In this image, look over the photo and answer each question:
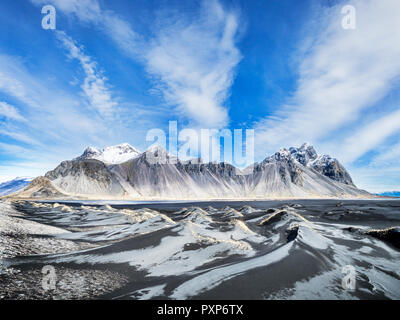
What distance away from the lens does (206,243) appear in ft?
47.8

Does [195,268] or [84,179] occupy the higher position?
[84,179]

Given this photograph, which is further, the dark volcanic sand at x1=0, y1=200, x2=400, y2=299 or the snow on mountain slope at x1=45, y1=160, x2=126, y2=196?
the snow on mountain slope at x1=45, y1=160, x2=126, y2=196

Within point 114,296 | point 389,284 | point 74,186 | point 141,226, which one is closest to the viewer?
point 114,296

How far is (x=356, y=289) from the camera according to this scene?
7.96 m

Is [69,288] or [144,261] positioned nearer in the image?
[69,288]

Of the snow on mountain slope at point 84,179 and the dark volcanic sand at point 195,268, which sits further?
the snow on mountain slope at point 84,179

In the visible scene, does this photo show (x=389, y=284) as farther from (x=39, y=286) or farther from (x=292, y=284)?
(x=39, y=286)

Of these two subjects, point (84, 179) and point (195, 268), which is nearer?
point (195, 268)

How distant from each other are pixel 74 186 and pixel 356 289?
618ft

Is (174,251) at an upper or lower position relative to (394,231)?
lower
